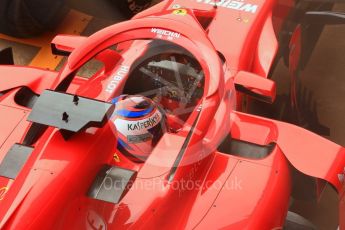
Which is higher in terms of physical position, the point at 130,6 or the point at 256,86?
the point at 256,86

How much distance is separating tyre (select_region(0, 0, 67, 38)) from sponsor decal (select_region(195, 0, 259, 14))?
1845 millimetres

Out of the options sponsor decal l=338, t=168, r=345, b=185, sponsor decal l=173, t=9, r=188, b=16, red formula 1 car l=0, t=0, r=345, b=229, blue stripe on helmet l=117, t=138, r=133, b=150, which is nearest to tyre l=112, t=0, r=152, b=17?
red formula 1 car l=0, t=0, r=345, b=229

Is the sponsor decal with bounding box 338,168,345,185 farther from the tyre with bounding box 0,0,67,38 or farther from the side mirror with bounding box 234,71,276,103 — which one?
the tyre with bounding box 0,0,67,38

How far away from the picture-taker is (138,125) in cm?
274

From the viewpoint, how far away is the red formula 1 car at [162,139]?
2512mm

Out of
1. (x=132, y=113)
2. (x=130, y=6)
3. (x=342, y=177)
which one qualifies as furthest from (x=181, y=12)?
(x=130, y=6)

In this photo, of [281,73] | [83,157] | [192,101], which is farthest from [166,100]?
[281,73]

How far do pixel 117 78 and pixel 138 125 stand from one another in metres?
0.70

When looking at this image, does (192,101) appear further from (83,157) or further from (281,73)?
(281,73)

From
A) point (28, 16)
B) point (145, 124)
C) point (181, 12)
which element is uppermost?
point (181, 12)

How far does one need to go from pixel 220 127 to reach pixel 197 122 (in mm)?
346

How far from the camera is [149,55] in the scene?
3479 millimetres

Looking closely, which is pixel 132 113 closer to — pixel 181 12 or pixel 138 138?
pixel 138 138

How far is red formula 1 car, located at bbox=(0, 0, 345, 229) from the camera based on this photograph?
251 centimetres
